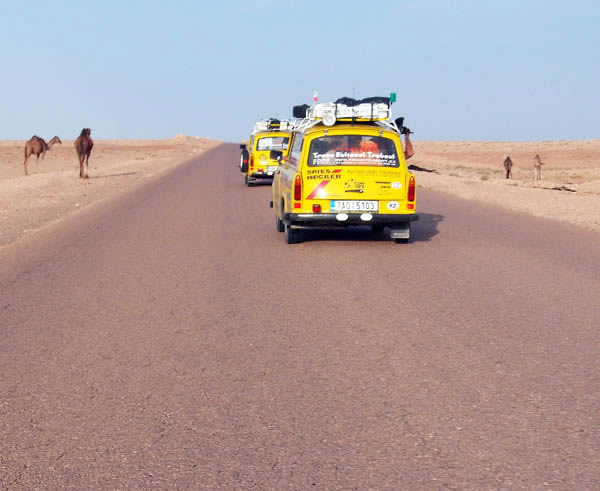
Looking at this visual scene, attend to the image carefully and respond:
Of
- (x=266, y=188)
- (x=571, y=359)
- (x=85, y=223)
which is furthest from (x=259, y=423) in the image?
(x=266, y=188)

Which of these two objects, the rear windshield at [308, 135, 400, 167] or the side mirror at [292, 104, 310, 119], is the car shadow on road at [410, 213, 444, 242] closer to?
the rear windshield at [308, 135, 400, 167]

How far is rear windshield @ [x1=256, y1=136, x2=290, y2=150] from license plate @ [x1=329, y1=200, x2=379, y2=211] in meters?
14.0

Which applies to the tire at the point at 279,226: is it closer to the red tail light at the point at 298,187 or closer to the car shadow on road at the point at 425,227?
the red tail light at the point at 298,187

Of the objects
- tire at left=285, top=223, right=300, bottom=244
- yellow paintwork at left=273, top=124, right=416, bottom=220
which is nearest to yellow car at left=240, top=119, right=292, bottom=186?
tire at left=285, top=223, right=300, bottom=244

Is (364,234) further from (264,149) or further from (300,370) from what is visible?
(264,149)

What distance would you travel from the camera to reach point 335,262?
35.5 ft

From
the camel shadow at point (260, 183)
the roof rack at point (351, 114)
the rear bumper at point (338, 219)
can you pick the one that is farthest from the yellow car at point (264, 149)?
the rear bumper at point (338, 219)

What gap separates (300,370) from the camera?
5.79 m

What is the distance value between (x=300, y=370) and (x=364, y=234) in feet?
28.4

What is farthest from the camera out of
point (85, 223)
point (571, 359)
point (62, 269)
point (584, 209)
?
point (584, 209)

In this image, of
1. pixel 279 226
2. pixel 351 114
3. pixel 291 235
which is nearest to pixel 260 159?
pixel 279 226

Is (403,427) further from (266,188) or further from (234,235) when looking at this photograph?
(266,188)

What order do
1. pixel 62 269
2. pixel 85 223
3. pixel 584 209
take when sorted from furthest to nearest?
pixel 584 209, pixel 85 223, pixel 62 269

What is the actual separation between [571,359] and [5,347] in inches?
175
